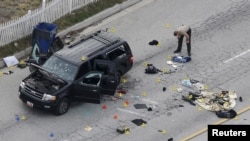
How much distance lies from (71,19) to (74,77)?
5.53m

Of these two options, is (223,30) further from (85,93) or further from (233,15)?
(85,93)

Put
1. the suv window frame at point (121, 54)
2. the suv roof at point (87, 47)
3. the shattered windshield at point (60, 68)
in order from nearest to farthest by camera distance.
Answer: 1. the shattered windshield at point (60, 68)
2. the suv roof at point (87, 47)
3. the suv window frame at point (121, 54)

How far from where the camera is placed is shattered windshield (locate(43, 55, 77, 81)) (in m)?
20.0

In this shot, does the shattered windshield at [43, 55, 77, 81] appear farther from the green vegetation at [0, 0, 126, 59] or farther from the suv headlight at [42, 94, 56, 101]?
the green vegetation at [0, 0, 126, 59]

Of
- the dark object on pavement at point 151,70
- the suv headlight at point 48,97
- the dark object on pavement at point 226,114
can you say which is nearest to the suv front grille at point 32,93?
the suv headlight at point 48,97

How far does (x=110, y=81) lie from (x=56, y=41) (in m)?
3.25

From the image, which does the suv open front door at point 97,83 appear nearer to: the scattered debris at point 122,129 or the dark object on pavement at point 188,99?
the scattered debris at point 122,129

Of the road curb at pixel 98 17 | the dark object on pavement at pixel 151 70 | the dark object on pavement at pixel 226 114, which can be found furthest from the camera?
the road curb at pixel 98 17

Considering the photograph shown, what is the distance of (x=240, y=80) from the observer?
71.3 feet

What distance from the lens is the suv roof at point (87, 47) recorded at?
67.2 feet

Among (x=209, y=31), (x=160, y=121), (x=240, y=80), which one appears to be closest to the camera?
(x=160, y=121)

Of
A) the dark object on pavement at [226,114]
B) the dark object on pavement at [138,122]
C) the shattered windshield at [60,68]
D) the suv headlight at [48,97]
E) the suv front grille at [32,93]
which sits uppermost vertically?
the shattered windshield at [60,68]

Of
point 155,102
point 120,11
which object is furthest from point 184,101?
point 120,11

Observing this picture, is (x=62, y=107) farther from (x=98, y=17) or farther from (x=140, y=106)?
(x=98, y=17)
